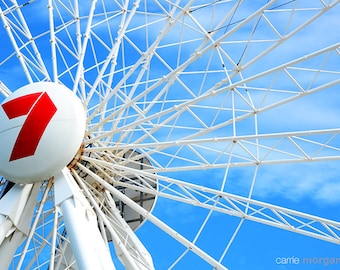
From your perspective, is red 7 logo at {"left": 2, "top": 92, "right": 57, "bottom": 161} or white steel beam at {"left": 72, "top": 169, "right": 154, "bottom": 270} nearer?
red 7 logo at {"left": 2, "top": 92, "right": 57, "bottom": 161}

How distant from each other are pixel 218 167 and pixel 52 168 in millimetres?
6656

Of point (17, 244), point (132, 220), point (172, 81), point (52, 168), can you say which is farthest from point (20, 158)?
point (132, 220)

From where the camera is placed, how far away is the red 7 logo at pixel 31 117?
20062 mm

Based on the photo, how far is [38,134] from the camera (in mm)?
20031

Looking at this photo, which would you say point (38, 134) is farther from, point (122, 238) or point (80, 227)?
point (122, 238)

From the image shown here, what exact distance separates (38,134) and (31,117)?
631 millimetres

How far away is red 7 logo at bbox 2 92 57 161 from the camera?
65.8ft

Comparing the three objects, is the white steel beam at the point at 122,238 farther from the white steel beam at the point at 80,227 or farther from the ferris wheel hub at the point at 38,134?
the ferris wheel hub at the point at 38,134

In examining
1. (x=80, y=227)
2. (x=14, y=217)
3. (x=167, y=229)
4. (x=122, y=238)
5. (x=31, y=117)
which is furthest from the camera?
(x=122, y=238)

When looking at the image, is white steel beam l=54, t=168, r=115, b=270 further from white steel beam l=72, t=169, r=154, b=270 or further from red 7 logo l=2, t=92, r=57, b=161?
white steel beam l=72, t=169, r=154, b=270

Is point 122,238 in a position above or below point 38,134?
below

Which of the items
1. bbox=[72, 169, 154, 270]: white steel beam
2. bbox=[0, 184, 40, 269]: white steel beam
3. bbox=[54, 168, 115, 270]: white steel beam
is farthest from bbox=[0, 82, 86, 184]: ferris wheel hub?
bbox=[72, 169, 154, 270]: white steel beam

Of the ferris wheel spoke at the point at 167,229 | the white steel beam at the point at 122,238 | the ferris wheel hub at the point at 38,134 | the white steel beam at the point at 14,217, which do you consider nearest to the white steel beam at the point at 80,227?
the ferris wheel hub at the point at 38,134

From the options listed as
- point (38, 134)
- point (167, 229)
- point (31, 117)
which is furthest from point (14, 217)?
point (167, 229)
